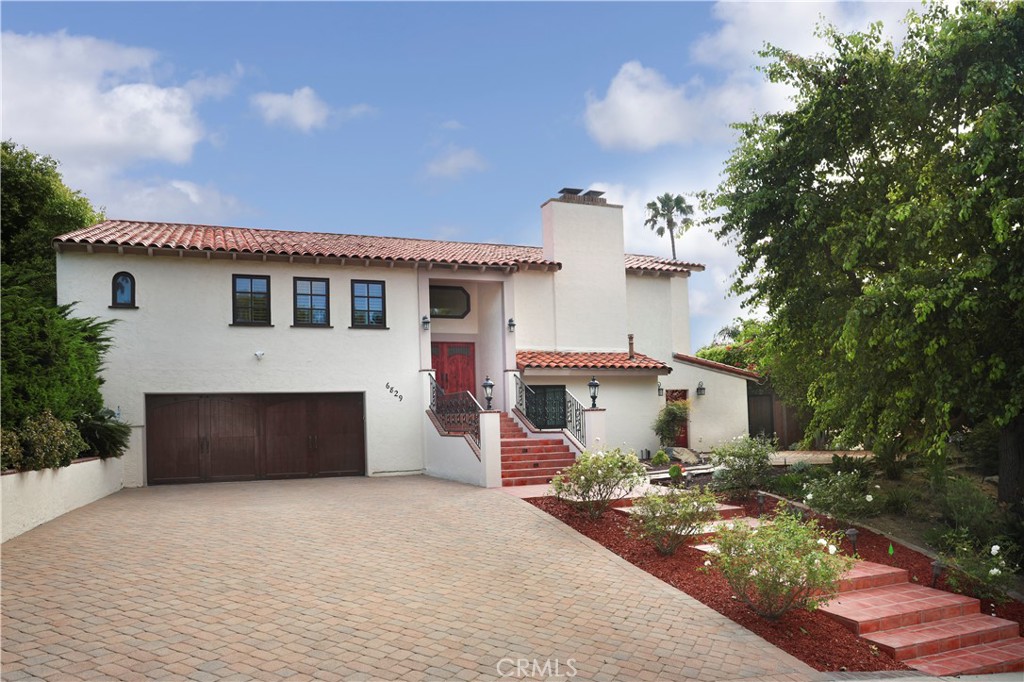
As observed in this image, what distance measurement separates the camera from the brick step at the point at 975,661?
7562mm

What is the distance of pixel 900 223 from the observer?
1134 cm

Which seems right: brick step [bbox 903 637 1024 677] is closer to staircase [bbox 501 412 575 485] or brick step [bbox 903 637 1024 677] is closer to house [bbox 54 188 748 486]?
staircase [bbox 501 412 575 485]

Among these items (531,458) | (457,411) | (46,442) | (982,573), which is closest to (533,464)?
(531,458)

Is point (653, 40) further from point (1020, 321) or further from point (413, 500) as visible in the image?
point (413, 500)

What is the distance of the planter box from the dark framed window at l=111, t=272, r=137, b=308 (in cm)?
377

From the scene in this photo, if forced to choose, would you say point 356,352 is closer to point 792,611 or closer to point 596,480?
point 596,480

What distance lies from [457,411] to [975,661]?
1154 cm

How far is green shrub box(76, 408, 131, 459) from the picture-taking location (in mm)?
14461

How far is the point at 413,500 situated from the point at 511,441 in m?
3.91

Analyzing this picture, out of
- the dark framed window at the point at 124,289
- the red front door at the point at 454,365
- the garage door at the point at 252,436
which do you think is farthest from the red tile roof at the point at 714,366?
the dark framed window at the point at 124,289

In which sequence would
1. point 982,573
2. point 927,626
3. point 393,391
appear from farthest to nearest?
1. point 393,391
2. point 982,573
3. point 927,626

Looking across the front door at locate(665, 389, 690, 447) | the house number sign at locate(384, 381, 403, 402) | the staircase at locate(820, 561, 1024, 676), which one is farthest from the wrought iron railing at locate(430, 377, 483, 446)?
the staircase at locate(820, 561, 1024, 676)

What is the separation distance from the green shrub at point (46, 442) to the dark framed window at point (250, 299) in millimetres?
5441

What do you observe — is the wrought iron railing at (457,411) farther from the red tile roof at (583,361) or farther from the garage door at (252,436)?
the red tile roof at (583,361)
